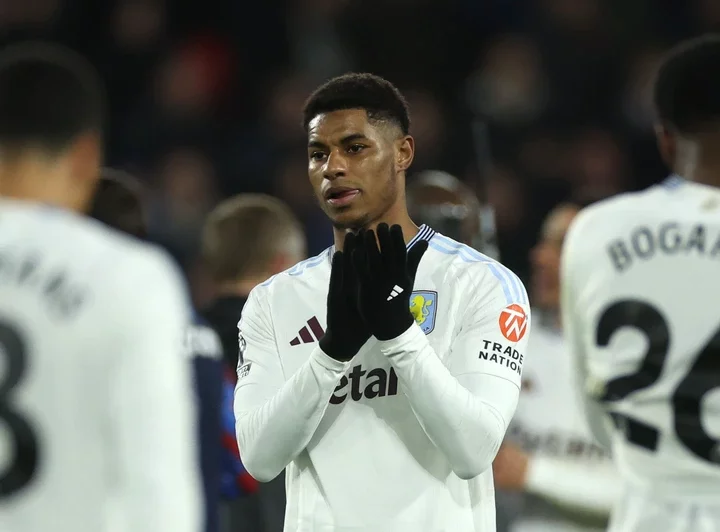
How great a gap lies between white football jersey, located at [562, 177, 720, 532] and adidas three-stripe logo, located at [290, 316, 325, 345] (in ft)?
2.49

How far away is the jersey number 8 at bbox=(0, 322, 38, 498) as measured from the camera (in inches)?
96.0

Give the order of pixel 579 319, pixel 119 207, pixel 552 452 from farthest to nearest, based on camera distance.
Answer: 1. pixel 552 452
2. pixel 119 207
3. pixel 579 319

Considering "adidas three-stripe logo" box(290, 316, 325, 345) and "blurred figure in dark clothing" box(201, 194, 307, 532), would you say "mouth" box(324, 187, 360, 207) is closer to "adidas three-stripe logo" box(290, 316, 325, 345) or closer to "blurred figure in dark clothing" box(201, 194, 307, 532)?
"adidas three-stripe logo" box(290, 316, 325, 345)

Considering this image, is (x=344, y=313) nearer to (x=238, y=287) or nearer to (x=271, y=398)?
(x=271, y=398)

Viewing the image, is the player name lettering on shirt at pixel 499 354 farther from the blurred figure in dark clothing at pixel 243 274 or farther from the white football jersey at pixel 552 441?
the white football jersey at pixel 552 441

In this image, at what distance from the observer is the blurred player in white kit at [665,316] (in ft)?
10.9

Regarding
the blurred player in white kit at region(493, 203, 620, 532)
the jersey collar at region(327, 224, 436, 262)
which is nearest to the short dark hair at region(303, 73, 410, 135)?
the jersey collar at region(327, 224, 436, 262)

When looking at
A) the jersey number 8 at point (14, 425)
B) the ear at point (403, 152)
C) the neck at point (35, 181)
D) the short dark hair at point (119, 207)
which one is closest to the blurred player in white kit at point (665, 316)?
the ear at point (403, 152)

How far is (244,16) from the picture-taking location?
1074cm

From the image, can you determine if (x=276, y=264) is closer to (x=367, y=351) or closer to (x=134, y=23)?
(x=367, y=351)

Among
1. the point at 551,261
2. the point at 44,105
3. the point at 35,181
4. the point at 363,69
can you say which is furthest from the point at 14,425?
the point at 363,69

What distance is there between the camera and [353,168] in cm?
337

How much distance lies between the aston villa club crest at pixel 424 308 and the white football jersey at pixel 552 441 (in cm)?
234

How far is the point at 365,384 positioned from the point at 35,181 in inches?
43.5
